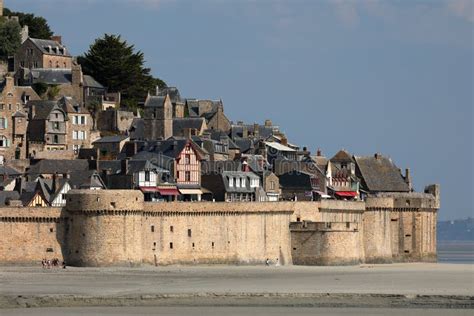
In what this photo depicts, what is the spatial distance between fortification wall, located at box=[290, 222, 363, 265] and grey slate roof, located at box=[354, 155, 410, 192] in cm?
1560

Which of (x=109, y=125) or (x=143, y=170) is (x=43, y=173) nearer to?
(x=143, y=170)

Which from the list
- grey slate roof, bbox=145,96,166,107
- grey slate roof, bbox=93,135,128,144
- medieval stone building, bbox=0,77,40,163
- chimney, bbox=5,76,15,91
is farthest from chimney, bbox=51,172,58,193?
grey slate roof, bbox=145,96,166,107

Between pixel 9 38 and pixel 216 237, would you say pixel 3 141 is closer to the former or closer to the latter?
pixel 9 38

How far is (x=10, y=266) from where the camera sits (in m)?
75.4

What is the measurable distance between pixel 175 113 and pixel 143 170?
2098 centimetres

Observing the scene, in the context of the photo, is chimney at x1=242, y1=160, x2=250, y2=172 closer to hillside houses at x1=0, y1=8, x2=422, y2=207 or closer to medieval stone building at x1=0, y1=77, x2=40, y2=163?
hillside houses at x1=0, y1=8, x2=422, y2=207

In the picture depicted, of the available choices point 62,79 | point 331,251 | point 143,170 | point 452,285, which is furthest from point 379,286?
point 62,79

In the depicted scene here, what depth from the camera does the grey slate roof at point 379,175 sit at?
98.8 meters

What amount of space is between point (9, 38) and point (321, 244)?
33.5 metres

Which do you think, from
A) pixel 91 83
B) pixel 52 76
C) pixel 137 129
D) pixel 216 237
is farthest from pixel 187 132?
pixel 216 237

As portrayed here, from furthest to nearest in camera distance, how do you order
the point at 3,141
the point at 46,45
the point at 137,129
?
the point at 46,45 < the point at 137,129 < the point at 3,141

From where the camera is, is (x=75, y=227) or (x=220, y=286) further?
(x=75, y=227)

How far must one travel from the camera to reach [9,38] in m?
108

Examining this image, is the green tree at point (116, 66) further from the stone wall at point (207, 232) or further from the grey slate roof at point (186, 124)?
the stone wall at point (207, 232)
